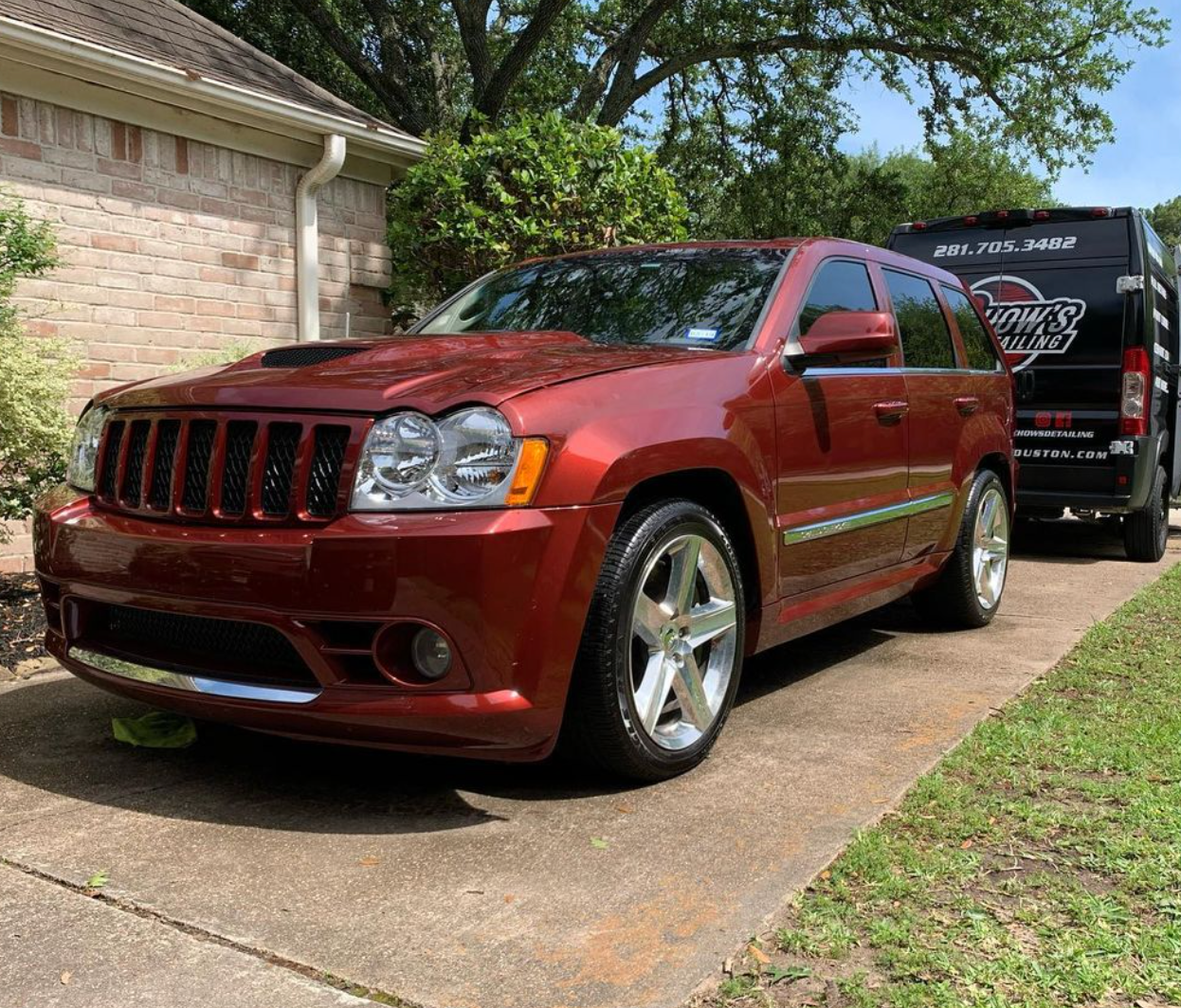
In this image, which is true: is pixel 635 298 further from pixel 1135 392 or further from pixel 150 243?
pixel 1135 392

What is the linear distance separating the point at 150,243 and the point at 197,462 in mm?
5074

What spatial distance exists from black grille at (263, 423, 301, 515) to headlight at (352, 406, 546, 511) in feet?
0.72

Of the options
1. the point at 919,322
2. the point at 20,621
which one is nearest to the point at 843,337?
the point at 919,322

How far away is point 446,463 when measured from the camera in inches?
114

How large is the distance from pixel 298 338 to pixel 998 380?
16.9ft

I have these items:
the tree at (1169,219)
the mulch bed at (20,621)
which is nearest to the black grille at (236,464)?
the mulch bed at (20,621)

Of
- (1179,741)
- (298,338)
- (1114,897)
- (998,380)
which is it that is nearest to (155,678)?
(1114,897)

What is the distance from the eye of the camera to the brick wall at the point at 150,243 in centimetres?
700

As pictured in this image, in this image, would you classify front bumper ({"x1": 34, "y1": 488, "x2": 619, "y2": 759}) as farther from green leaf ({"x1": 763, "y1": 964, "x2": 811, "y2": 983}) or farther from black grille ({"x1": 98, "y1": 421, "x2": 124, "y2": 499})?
green leaf ({"x1": 763, "y1": 964, "x2": 811, "y2": 983})

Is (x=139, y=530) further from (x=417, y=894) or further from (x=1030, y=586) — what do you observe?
(x=1030, y=586)

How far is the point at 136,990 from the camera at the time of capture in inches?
87.5

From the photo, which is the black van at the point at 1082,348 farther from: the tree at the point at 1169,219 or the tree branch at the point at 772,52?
the tree at the point at 1169,219

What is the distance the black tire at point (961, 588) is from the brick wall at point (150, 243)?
4.53 m

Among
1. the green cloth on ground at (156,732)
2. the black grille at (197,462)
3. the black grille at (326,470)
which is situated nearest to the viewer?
the black grille at (326,470)
